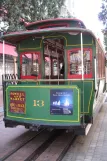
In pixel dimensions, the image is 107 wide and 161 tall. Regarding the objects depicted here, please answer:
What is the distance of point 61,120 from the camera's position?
247 inches

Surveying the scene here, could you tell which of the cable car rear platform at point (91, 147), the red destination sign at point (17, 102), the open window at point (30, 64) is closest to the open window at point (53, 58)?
the open window at point (30, 64)

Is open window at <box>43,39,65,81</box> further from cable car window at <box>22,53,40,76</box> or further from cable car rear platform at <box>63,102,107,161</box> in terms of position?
cable car rear platform at <box>63,102,107,161</box>

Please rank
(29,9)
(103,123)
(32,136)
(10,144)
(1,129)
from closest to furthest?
(10,144) → (32,136) → (1,129) → (103,123) → (29,9)

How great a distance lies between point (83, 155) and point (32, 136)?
2.16m

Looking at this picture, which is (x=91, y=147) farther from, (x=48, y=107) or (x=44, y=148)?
(x=48, y=107)

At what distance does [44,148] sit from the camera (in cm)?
684

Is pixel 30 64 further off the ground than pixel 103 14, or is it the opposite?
pixel 103 14

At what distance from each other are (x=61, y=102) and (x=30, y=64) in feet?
7.22

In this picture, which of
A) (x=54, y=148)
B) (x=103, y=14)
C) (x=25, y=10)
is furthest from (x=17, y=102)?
(x=103, y=14)

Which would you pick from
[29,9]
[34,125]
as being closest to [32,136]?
[34,125]

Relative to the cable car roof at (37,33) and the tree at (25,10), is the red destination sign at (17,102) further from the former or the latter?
the tree at (25,10)

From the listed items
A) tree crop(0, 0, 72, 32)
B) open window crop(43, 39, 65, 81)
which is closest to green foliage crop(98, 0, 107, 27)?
tree crop(0, 0, 72, 32)

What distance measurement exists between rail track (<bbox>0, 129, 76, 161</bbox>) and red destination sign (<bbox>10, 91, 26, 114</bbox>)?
0.90 m

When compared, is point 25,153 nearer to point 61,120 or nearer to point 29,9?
point 61,120
